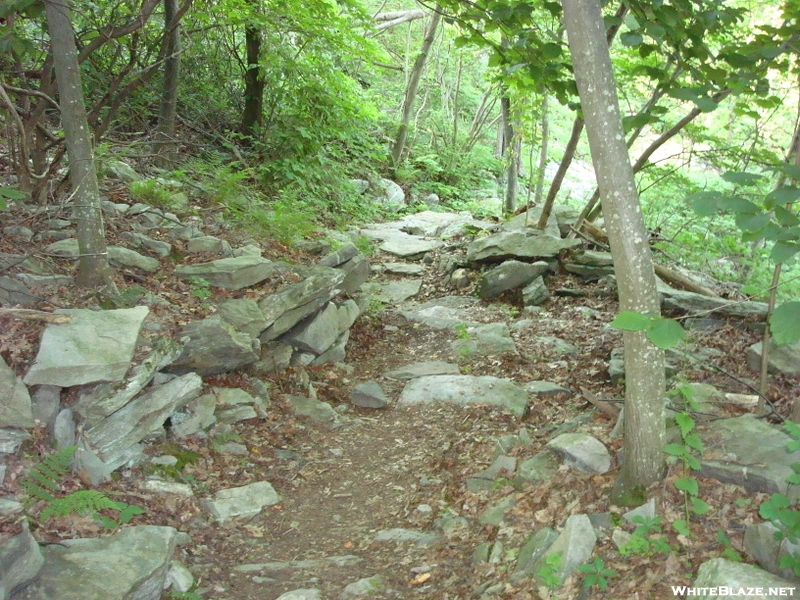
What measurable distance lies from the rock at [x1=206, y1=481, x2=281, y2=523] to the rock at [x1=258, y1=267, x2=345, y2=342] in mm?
1992

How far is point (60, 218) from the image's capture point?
6320 millimetres

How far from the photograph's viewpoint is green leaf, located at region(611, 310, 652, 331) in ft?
8.69

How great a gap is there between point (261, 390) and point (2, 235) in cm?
283

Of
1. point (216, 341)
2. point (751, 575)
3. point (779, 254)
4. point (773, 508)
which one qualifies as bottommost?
point (216, 341)

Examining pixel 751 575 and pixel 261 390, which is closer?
pixel 751 575

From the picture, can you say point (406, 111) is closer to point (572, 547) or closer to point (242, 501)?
point (242, 501)

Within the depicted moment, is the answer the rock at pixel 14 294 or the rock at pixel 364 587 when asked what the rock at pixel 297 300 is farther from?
the rock at pixel 364 587

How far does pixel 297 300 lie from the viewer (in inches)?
268

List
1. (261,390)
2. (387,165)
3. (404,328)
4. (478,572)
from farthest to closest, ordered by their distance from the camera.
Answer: (387,165) → (404,328) → (261,390) → (478,572)

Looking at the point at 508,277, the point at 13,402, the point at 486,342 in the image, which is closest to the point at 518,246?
the point at 508,277

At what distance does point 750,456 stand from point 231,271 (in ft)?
16.8

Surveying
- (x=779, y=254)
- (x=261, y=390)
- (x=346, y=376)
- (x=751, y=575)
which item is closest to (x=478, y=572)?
(x=751, y=575)

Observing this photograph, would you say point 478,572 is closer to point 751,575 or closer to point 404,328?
point 751,575

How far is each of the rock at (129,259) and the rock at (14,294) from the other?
1.15 metres
